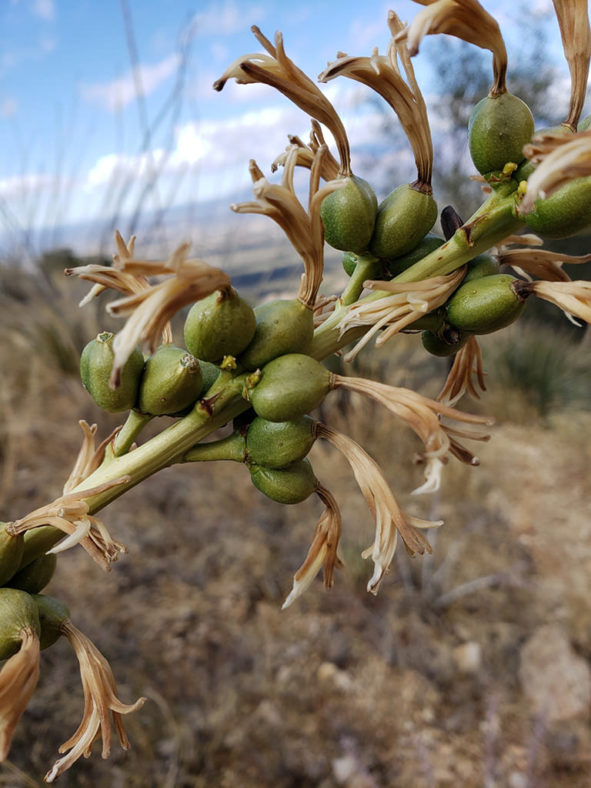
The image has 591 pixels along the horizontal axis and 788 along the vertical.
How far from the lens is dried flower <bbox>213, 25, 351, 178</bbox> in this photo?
19.9 inches

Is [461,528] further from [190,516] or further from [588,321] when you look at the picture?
[588,321]

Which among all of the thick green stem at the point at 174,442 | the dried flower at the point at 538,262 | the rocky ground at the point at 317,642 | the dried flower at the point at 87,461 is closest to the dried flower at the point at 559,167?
the dried flower at the point at 538,262

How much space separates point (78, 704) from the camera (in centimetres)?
261

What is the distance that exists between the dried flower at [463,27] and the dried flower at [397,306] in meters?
0.16

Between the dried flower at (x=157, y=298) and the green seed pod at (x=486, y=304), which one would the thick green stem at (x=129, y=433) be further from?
the green seed pod at (x=486, y=304)

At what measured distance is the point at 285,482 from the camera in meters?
0.53

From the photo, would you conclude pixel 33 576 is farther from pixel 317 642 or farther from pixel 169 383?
pixel 317 642

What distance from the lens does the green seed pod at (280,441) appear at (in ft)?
1.64

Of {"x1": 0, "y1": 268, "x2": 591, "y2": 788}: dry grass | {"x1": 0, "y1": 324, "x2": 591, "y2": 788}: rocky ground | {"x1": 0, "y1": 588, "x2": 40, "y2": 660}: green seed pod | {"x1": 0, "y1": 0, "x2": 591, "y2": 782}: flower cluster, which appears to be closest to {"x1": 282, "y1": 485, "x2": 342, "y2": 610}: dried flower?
{"x1": 0, "y1": 0, "x2": 591, "y2": 782}: flower cluster

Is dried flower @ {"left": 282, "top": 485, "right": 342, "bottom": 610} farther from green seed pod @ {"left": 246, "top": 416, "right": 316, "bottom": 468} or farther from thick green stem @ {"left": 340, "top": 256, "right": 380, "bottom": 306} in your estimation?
thick green stem @ {"left": 340, "top": 256, "right": 380, "bottom": 306}

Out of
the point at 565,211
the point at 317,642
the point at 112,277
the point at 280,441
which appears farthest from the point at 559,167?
the point at 317,642

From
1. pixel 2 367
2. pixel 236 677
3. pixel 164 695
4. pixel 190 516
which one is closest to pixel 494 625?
pixel 236 677

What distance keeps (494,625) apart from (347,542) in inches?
39.6

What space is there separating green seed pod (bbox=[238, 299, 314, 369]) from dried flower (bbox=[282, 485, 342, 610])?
6.0 inches
